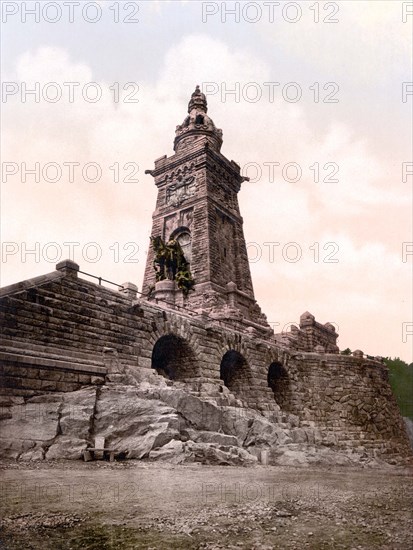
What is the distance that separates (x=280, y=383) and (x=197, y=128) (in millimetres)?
22284

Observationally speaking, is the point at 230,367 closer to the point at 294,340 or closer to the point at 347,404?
the point at 347,404

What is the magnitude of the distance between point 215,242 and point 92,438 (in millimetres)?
21923

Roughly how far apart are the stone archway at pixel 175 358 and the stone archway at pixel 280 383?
7.69 meters

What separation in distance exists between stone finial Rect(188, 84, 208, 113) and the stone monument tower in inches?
52.8

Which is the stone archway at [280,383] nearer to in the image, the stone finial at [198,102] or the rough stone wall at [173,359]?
the rough stone wall at [173,359]

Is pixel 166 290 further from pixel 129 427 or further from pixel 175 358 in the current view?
pixel 129 427

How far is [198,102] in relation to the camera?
3906cm

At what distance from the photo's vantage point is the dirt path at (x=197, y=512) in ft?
12.5

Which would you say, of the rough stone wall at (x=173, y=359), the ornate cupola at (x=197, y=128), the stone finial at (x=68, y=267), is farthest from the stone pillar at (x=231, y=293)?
the stone finial at (x=68, y=267)

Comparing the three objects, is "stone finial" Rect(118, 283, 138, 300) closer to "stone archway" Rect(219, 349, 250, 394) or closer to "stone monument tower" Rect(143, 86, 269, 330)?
"stone archway" Rect(219, 349, 250, 394)

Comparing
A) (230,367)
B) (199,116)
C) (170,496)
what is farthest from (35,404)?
(199,116)

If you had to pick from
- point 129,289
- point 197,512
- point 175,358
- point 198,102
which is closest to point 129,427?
point 197,512

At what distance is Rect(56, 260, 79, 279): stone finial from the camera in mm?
13539

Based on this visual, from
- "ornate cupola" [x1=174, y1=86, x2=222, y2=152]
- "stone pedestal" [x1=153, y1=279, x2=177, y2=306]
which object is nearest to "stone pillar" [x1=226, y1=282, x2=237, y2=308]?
"stone pedestal" [x1=153, y1=279, x2=177, y2=306]
